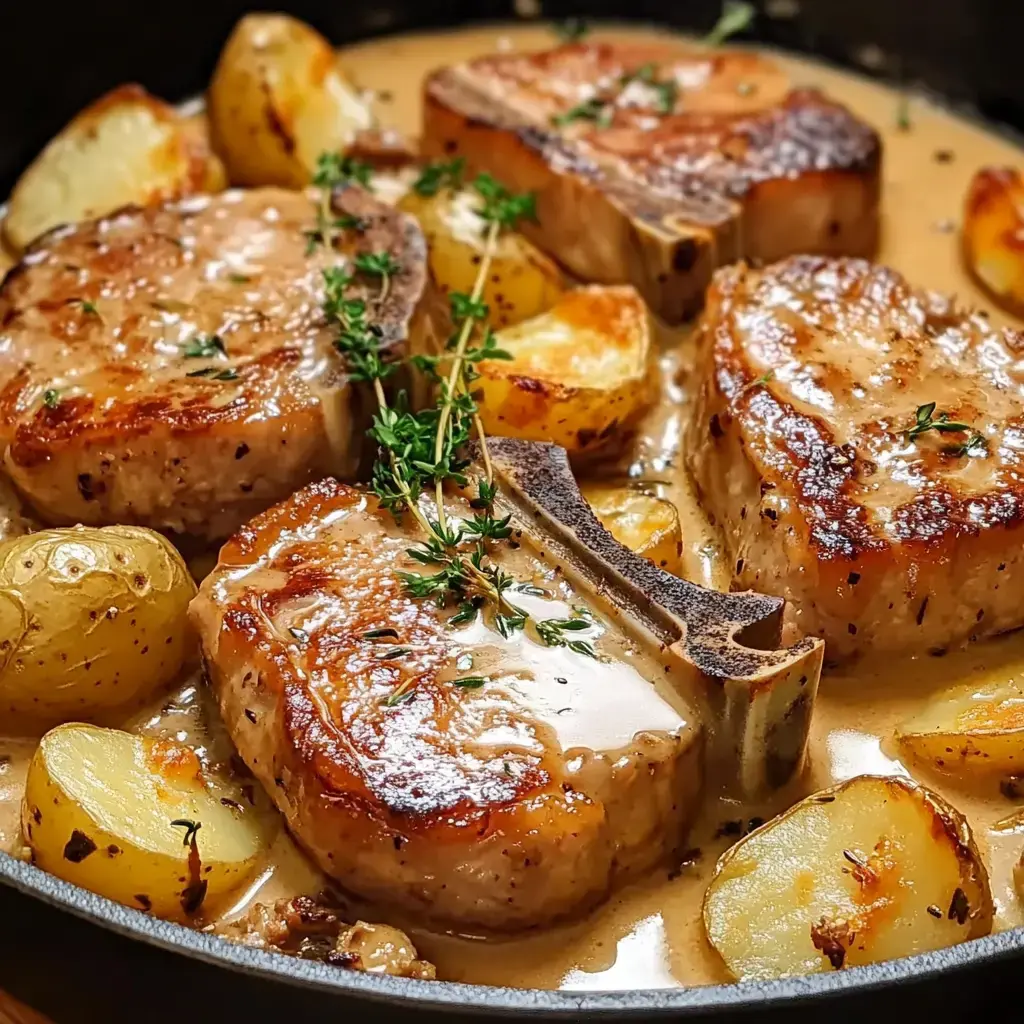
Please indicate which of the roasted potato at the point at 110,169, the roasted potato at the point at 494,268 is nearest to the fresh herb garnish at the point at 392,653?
the roasted potato at the point at 494,268

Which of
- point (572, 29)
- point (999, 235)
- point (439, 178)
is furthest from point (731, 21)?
point (439, 178)

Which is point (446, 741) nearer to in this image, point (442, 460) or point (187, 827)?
point (187, 827)

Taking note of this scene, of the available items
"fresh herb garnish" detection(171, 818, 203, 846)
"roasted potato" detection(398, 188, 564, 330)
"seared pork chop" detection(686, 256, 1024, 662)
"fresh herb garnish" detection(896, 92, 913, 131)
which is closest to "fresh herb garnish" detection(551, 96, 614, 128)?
"roasted potato" detection(398, 188, 564, 330)

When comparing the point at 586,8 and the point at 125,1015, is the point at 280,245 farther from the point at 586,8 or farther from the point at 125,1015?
the point at 586,8

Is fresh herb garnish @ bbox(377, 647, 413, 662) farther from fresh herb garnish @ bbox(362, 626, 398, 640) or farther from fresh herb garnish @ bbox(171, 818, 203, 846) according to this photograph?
fresh herb garnish @ bbox(171, 818, 203, 846)

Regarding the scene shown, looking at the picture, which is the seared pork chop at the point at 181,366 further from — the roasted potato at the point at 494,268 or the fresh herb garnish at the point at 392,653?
the fresh herb garnish at the point at 392,653
